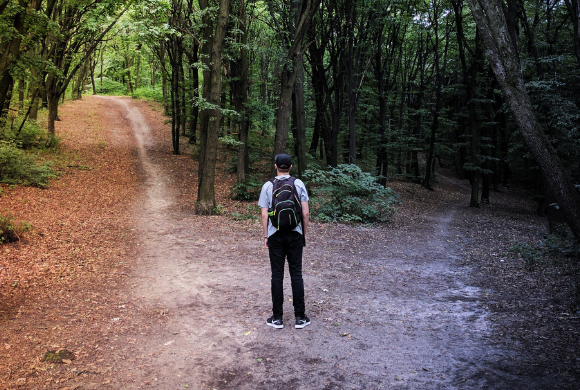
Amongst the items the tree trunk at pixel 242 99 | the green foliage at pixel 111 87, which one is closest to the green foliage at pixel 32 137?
the tree trunk at pixel 242 99

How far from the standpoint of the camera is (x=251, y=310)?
507 cm

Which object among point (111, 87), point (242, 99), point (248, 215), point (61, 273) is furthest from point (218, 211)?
point (111, 87)

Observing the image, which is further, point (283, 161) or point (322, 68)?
point (322, 68)

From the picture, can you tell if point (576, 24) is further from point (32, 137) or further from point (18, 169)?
point (32, 137)

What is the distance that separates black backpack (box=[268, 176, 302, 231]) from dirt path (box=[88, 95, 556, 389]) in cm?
136

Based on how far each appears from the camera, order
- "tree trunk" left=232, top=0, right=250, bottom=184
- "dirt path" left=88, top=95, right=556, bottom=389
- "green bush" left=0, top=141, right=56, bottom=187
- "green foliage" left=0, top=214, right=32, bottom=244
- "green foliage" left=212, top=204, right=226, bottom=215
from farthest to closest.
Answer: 1. "tree trunk" left=232, top=0, right=250, bottom=184
2. "green bush" left=0, top=141, right=56, bottom=187
3. "green foliage" left=212, top=204, right=226, bottom=215
4. "green foliage" left=0, top=214, right=32, bottom=244
5. "dirt path" left=88, top=95, right=556, bottom=389

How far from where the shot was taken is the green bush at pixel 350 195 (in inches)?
491

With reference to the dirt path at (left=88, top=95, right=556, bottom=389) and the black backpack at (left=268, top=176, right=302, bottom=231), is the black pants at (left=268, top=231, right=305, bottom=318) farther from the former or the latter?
the dirt path at (left=88, top=95, right=556, bottom=389)

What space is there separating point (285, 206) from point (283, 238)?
15.8 inches

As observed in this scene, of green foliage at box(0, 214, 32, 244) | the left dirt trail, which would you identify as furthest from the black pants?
green foliage at box(0, 214, 32, 244)

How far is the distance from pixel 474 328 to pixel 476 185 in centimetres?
1837

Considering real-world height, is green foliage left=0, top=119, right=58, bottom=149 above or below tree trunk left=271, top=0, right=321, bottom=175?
below

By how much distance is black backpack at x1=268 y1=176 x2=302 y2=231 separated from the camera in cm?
423

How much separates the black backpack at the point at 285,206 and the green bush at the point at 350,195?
7949mm
